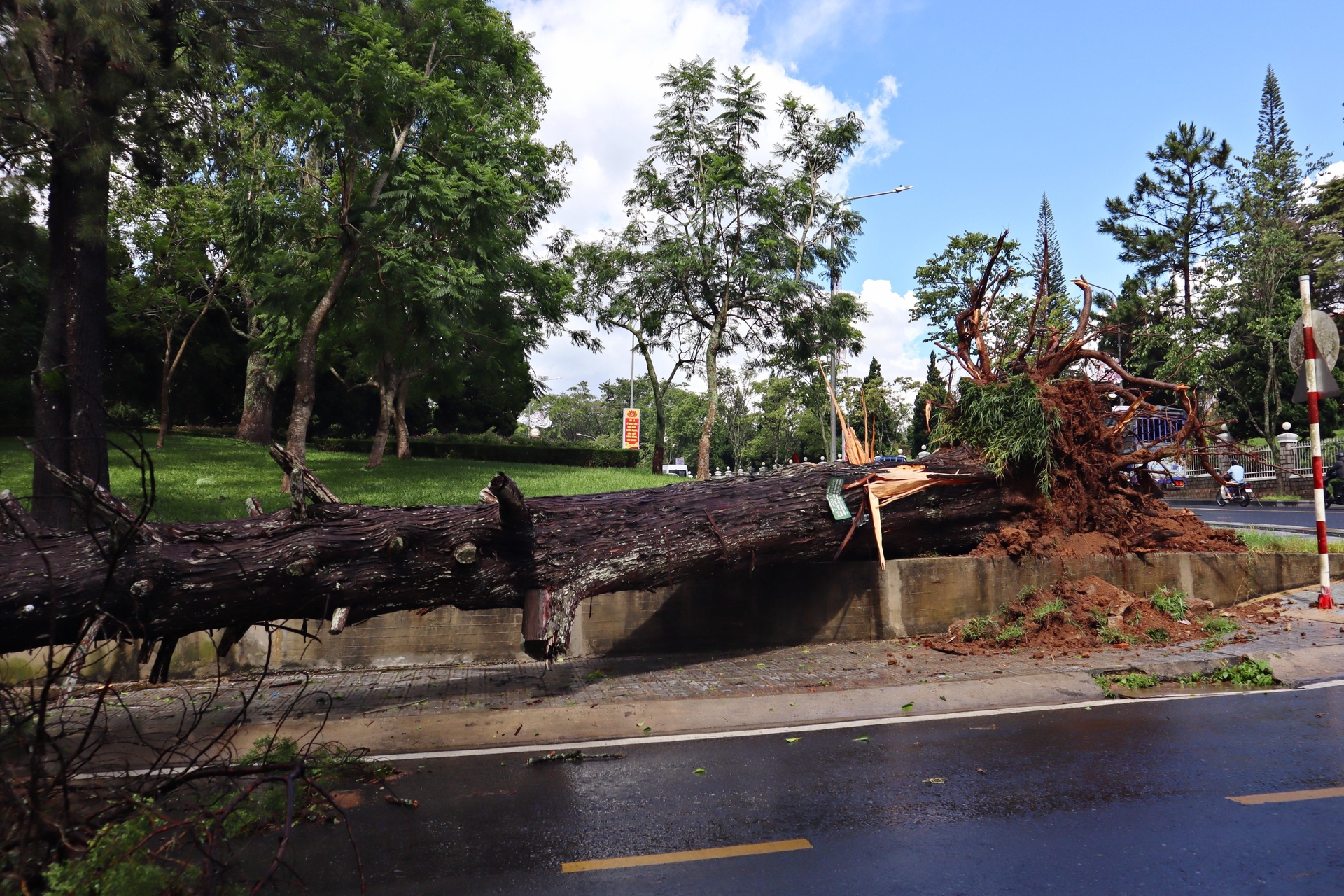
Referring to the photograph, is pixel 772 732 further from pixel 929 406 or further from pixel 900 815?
pixel 929 406

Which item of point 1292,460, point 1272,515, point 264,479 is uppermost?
point 1292,460

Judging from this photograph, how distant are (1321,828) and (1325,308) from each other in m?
45.6

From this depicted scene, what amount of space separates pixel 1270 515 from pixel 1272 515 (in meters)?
0.03

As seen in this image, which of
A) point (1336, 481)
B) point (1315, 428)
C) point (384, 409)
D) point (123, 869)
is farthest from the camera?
point (384, 409)

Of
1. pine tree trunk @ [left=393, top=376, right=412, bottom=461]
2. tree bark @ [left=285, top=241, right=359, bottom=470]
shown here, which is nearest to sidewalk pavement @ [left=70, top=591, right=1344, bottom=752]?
tree bark @ [left=285, top=241, right=359, bottom=470]

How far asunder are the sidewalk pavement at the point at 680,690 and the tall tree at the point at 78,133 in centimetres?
349

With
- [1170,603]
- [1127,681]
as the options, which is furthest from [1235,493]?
[1127,681]

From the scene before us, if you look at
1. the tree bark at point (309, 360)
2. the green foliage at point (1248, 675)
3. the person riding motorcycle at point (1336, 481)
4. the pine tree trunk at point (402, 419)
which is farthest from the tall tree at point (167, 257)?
the person riding motorcycle at point (1336, 481)

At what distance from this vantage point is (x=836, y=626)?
884cm

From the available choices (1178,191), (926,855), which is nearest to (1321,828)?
(926,855)

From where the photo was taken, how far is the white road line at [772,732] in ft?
18.8

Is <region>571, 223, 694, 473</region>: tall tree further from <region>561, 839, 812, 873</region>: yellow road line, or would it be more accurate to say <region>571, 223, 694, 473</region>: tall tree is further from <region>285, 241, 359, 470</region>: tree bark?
<region>561, 839, 812, 873</region>: yellow road line

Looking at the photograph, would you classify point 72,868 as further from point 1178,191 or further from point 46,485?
point 1178,191

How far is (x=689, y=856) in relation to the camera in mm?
3893
